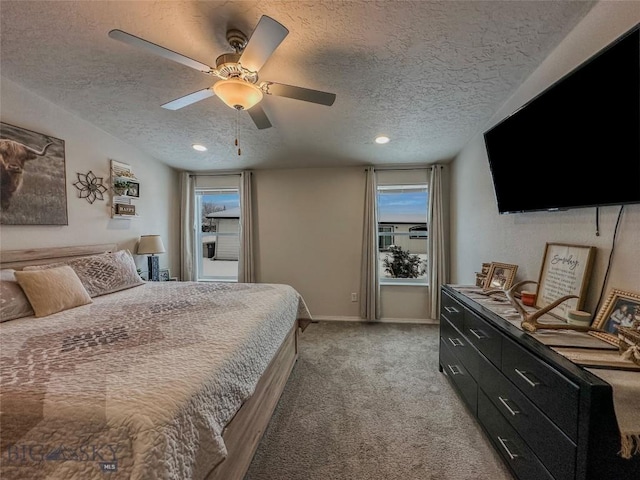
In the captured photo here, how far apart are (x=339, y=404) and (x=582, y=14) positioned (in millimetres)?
2852

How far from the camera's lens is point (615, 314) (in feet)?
4.04

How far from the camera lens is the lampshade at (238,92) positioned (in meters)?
1.54

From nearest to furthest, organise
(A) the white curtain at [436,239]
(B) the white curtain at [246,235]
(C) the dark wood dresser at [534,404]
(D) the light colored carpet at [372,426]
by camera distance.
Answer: (C) the dark wood dresser at [534,404] < (D) the light colored carpet at [372,426] < (A) the white curtain at [436,239] < (B) the white curtain at [246,235]

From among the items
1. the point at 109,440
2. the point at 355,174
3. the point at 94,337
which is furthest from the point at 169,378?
the point at 355,174

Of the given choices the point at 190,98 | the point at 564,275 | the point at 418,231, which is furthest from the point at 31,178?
the point at 418,231

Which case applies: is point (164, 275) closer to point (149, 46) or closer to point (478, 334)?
point (149, 46)

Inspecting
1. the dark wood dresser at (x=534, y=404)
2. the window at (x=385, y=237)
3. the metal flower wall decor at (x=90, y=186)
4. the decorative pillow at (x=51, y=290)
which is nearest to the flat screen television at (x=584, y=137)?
the dark wood dresser at (x=534, y=404)

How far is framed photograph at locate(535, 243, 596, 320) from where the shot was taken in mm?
1436

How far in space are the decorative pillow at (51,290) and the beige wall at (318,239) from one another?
2.49 m

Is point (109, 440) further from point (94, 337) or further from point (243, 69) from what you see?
point (243, 69)

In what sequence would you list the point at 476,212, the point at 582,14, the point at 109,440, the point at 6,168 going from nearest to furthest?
the point at 109,440, the point at 582,14, the point at 6,168, the point at 476,212

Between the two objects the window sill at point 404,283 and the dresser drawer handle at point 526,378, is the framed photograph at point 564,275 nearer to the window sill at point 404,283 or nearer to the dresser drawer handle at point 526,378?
the dresser drawer handle at point 526,378

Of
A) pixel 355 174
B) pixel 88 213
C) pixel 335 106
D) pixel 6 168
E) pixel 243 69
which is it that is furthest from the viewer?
pixel 355 174

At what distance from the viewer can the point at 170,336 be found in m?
1.43
